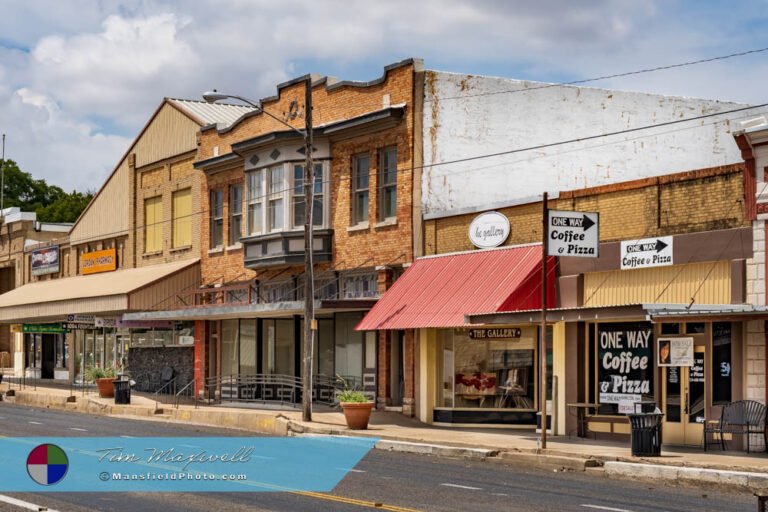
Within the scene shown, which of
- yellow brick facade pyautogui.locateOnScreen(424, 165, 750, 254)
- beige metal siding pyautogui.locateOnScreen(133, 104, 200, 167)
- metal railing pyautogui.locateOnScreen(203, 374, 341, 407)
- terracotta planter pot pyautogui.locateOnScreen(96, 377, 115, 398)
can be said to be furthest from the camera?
beige metal siding pyautogui.locateOnScreen(133, 104, 200, 167)

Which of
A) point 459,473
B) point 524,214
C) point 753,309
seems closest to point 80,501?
point 459,473

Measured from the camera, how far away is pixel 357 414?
27156 mm

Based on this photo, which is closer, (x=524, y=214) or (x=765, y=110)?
(x=524, y=214)

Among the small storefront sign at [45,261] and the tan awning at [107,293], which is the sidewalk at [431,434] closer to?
the tan awning at [107,293]

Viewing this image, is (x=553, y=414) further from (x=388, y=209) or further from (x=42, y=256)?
(x=42, y=256)

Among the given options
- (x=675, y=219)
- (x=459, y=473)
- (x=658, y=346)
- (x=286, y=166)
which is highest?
(x=286, y=166)

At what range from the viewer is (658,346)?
23.6 metres

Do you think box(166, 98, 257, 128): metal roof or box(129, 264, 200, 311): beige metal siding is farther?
box(166, 98, 257, 128): metal roof

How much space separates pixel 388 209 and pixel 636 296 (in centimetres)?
996

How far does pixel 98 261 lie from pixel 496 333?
26742 mm

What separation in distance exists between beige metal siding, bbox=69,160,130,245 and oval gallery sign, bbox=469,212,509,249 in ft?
76.1

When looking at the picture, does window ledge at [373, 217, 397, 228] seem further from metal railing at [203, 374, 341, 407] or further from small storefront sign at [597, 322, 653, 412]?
small storefront sign at [597, 322, 653, 412]

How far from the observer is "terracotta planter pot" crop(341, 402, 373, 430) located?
2709cm

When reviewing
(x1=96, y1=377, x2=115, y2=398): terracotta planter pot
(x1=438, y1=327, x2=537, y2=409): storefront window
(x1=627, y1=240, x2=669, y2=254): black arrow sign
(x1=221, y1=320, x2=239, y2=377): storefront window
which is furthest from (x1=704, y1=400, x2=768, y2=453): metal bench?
(x1=96, y1=377, x2=115, y2=398): terracotta planter pot
